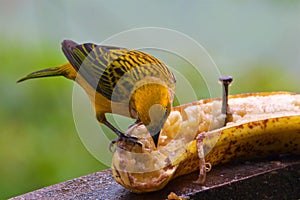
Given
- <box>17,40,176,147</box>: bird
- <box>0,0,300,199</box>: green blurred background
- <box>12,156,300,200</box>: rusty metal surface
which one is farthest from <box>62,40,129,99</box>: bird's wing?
<box>0,0,300,199</box>: green blurred background

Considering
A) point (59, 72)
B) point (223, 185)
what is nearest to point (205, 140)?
point (223, 185)

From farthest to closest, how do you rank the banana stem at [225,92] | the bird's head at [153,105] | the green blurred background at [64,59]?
the green blurred background at [64,59]
the banana stem at [225,92]
the bird's head at [153,105]

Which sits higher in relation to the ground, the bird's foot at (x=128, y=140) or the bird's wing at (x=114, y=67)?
the bird's wing at (x=114, y=67)

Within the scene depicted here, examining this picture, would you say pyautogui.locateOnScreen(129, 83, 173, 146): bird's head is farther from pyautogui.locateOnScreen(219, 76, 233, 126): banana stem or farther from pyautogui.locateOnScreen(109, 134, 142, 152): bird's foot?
pyautogui.locateOnScreen(219, 76, 233, 126): banana stem

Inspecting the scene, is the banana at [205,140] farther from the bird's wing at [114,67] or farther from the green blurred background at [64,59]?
the green blurred background at [64,59]

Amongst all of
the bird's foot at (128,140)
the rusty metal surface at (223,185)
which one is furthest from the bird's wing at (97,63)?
the rusty metal surface at (223,185)

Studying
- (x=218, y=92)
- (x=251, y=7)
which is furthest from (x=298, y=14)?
(x=218, y=92)
